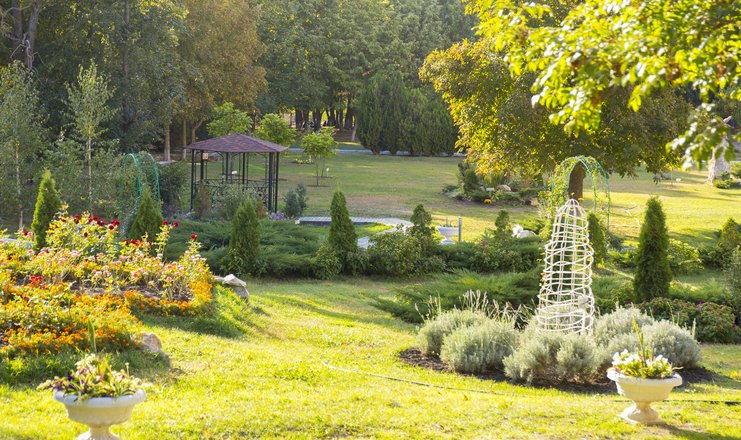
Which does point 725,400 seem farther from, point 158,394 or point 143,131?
point 143,131

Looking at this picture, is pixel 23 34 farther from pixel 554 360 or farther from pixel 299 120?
pixel 299 120

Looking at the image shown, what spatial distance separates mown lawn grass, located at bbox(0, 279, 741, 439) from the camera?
5.89 m

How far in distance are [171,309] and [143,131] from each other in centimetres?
1748

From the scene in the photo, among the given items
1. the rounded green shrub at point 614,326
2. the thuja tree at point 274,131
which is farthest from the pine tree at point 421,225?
the thuja tree at point 274,131

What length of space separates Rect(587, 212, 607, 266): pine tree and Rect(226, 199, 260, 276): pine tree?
233 inches

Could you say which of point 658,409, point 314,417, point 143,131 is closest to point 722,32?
point 658,409

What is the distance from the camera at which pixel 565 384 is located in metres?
8.21

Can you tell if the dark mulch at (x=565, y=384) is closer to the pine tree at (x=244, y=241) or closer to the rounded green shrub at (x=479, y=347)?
the rounded green shrub at (x=479, y=347)

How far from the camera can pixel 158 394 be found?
6668mm

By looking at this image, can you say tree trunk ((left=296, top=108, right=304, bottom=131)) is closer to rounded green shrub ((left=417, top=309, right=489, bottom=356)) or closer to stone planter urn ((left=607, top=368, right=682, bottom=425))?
rounded green shrub ((left=417, top=309, right=489, bottom=356))

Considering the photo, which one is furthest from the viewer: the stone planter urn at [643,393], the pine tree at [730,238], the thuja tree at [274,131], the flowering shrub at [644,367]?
the thuja tree at [274,131]

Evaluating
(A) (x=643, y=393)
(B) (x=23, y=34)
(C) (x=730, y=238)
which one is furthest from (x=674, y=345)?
(B) (x=23, y=34)

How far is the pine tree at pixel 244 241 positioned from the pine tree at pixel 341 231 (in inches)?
54.9

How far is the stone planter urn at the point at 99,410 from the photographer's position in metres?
4.91
